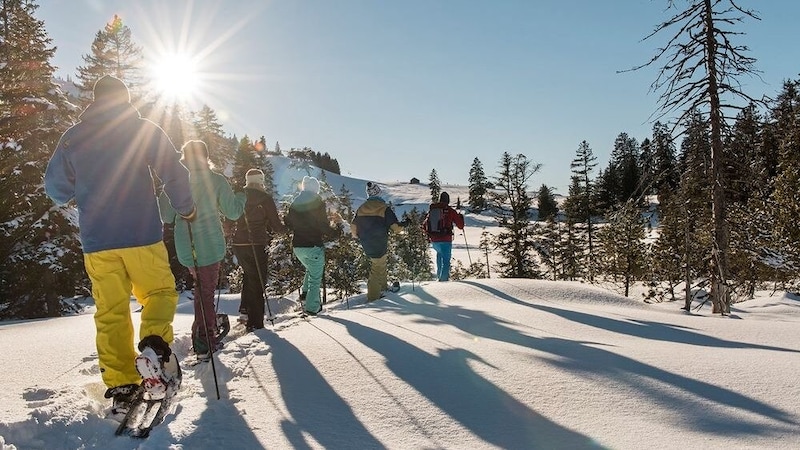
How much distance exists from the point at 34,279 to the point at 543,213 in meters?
82.6

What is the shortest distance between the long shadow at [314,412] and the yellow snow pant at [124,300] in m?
1.08

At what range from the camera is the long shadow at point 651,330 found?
4996 millimetres

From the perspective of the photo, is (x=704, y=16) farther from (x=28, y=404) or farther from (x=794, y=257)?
(x=28, y=404)

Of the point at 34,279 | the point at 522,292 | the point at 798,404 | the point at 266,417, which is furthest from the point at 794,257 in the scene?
the point at 34,279

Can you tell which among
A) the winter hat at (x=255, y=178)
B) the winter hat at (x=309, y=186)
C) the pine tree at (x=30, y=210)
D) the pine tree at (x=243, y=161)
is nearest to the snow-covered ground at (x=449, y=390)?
the winter hat at (x=255, y=178)

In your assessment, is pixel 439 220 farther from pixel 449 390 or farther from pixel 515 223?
pixel 515 223

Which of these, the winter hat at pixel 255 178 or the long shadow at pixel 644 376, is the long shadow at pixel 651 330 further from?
the winter hat at pixel 255 178

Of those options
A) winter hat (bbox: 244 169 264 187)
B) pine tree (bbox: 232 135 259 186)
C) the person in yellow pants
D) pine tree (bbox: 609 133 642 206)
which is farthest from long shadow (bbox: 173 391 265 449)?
pine tree (bbox: 609 133 642 206)

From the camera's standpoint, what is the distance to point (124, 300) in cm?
343

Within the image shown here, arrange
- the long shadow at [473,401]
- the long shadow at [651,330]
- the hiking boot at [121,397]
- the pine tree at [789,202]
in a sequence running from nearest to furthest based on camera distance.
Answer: the long shadow at [473,401]
the hiking boot at [121,397]
the long shadow at [651,330]
the pine tree at [789,202]

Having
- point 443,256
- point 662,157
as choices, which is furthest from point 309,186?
point 662,157

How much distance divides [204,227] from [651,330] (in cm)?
574

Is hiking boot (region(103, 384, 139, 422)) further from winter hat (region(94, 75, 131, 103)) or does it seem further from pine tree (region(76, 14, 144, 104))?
pine tree (region(76, 14, 144, 104))

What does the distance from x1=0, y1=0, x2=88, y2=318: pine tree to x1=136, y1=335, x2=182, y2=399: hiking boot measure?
14172 mm
